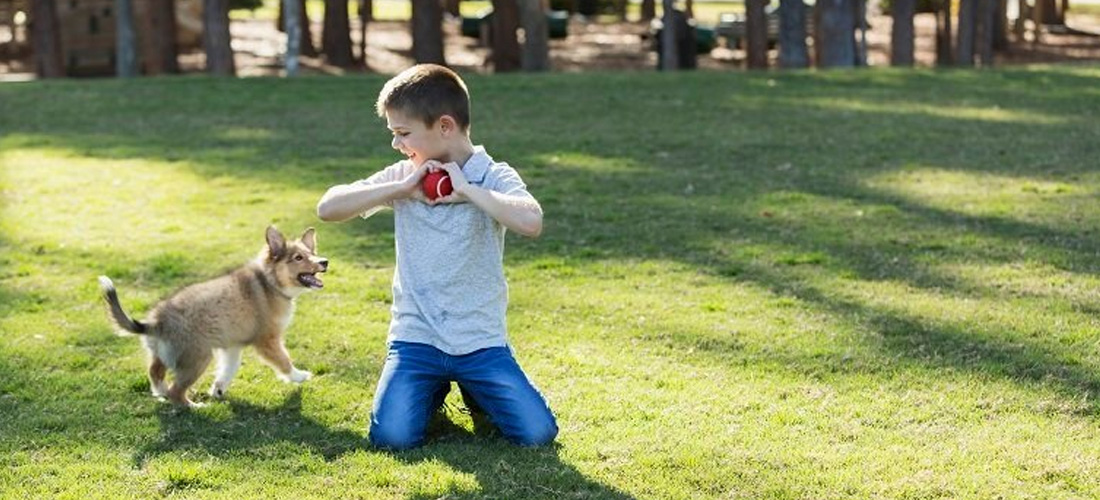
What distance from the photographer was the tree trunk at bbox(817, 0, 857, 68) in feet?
78.8

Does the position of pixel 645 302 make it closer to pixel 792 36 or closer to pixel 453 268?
pixel 453 268

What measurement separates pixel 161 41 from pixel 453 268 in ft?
66.9

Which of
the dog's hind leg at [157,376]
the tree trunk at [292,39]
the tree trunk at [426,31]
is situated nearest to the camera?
the dog's hind leg at [157,376]

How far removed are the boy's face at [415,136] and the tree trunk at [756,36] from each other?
20.1 metres

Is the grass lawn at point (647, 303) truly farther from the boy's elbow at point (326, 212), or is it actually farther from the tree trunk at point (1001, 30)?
the tree trunk at point (1001, 30)

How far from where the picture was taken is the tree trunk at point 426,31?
23.2 m

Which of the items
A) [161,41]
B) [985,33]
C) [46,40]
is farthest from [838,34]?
[46,40]

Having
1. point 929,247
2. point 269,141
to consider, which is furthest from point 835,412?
point 269,141

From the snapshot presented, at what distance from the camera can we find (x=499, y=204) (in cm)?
557

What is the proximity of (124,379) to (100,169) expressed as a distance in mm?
6927

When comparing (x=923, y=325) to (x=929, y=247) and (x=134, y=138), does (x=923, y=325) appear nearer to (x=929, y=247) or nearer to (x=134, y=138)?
(x=929, y=247)

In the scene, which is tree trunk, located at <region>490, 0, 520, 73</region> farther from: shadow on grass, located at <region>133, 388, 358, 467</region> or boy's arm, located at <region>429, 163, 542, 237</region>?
boy's arm, located at <region>429, 163, 542, 237</region>

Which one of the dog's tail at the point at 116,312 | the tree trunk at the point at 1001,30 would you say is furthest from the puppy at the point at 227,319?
the tree trunk at the point at 1001,30

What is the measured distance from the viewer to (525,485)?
5375 millimetres
